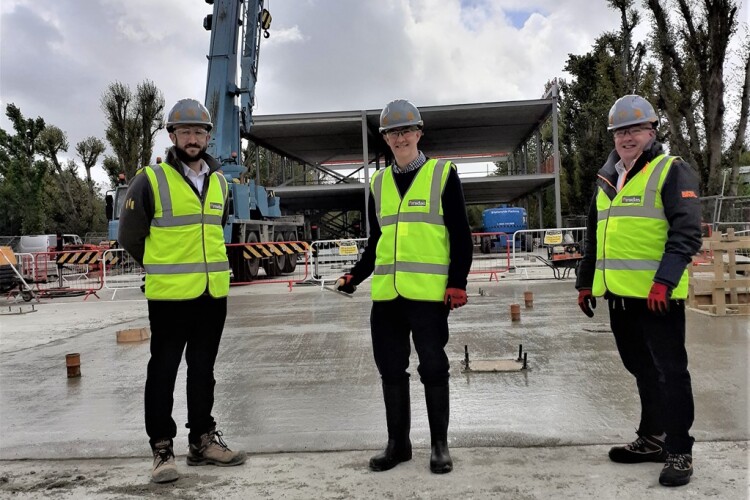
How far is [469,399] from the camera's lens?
14.8 ft

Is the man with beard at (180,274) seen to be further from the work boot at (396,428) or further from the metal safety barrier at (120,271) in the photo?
the metal safety barrier at (120,271)

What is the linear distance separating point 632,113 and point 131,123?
41000 millimetres

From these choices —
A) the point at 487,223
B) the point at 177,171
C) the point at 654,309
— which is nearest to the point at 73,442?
the point at 177,171

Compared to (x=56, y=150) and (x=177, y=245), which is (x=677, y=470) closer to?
(x=177, y=245)

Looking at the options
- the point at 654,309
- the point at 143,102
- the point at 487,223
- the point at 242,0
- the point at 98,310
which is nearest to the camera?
the point at 654,309

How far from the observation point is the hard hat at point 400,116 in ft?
11.2

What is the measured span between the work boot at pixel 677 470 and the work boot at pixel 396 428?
1285 mm

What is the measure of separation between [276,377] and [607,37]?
34.5 m

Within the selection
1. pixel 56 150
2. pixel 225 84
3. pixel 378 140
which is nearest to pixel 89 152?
pixel 56 150

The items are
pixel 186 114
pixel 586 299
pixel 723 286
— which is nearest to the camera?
pixel 186 114

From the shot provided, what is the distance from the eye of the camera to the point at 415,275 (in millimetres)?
3316

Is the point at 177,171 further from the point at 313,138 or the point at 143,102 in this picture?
the point at 143,102

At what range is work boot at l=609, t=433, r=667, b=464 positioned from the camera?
3221mm

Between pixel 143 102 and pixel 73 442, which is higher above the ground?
pixel 143 102
